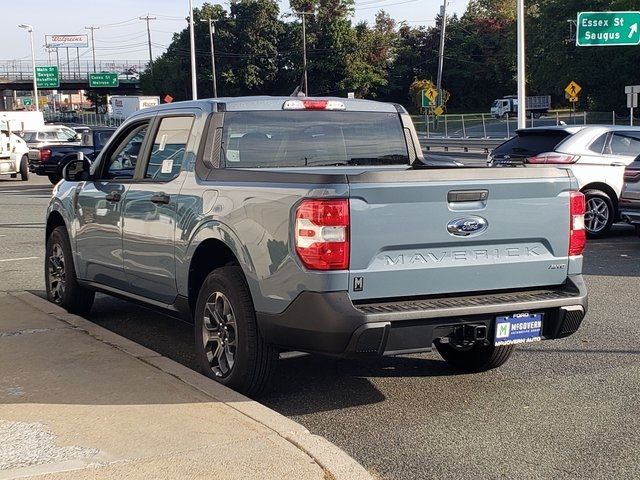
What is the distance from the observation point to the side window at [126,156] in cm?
740

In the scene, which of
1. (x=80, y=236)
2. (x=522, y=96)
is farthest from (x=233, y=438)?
(x=522, y=96)

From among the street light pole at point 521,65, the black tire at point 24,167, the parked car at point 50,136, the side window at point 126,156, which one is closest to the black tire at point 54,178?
the black tire at point 24,167

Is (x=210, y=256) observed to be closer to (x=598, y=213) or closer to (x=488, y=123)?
(x=598, y=213)

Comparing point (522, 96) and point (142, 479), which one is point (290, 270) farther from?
point (522, 96)

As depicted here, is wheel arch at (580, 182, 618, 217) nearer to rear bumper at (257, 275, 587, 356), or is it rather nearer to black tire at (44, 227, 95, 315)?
black tire at (44, 227, 95, 315)

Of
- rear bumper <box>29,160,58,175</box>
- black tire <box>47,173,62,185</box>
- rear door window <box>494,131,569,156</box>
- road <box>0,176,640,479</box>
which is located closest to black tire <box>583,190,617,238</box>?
rear door window <box>494,131,569,156</box>

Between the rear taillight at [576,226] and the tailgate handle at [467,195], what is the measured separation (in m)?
0.68

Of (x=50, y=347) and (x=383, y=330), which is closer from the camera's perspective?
(x=383, y=330)

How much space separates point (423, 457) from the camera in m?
4.88

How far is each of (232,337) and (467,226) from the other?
162 centimetres

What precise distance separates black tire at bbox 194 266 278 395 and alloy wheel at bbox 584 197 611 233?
9410 millimetres

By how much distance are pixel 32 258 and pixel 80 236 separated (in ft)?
16.3

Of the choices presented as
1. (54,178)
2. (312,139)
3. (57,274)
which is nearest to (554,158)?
(312,139)

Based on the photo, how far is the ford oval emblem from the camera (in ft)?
17.7
